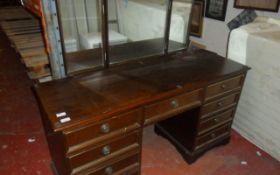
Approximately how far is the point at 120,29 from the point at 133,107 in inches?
28.9

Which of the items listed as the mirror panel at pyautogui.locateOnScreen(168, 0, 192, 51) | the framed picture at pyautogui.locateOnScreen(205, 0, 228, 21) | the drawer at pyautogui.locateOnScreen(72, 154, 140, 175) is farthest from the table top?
the framed picture at pyautogui.locateOnScreen(205, 0, 228, 21)

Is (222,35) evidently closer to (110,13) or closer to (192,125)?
(192,125)

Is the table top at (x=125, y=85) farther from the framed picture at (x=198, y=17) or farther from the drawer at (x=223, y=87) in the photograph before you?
the framed picture at (x=198, y=17)

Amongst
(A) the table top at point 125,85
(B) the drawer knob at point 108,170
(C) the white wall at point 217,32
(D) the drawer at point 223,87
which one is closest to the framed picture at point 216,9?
(C) the white wall at point 217,32

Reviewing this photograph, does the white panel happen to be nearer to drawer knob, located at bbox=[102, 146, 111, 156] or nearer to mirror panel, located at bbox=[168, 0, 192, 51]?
mirror panel, located at bbox=[168, 0, 192, 51]

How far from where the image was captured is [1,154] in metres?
1.89

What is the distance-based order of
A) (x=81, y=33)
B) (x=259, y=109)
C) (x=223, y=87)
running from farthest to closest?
1. (x=259, y=109)
2. (x=223, y=87)
3. (x=81, y=33)

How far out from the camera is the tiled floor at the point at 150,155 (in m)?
1.78

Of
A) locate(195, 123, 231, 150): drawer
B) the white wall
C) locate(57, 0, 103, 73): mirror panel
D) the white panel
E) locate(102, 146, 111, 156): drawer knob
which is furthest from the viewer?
Result: the white wall

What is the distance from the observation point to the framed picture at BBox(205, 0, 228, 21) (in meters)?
2.20

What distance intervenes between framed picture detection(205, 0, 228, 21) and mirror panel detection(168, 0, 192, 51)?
20.2 inches

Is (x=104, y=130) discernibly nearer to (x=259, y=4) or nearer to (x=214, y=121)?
(x=214, y=121)

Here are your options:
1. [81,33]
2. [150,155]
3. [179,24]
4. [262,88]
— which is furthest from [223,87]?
[81,33]

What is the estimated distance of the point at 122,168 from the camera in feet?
4.72
